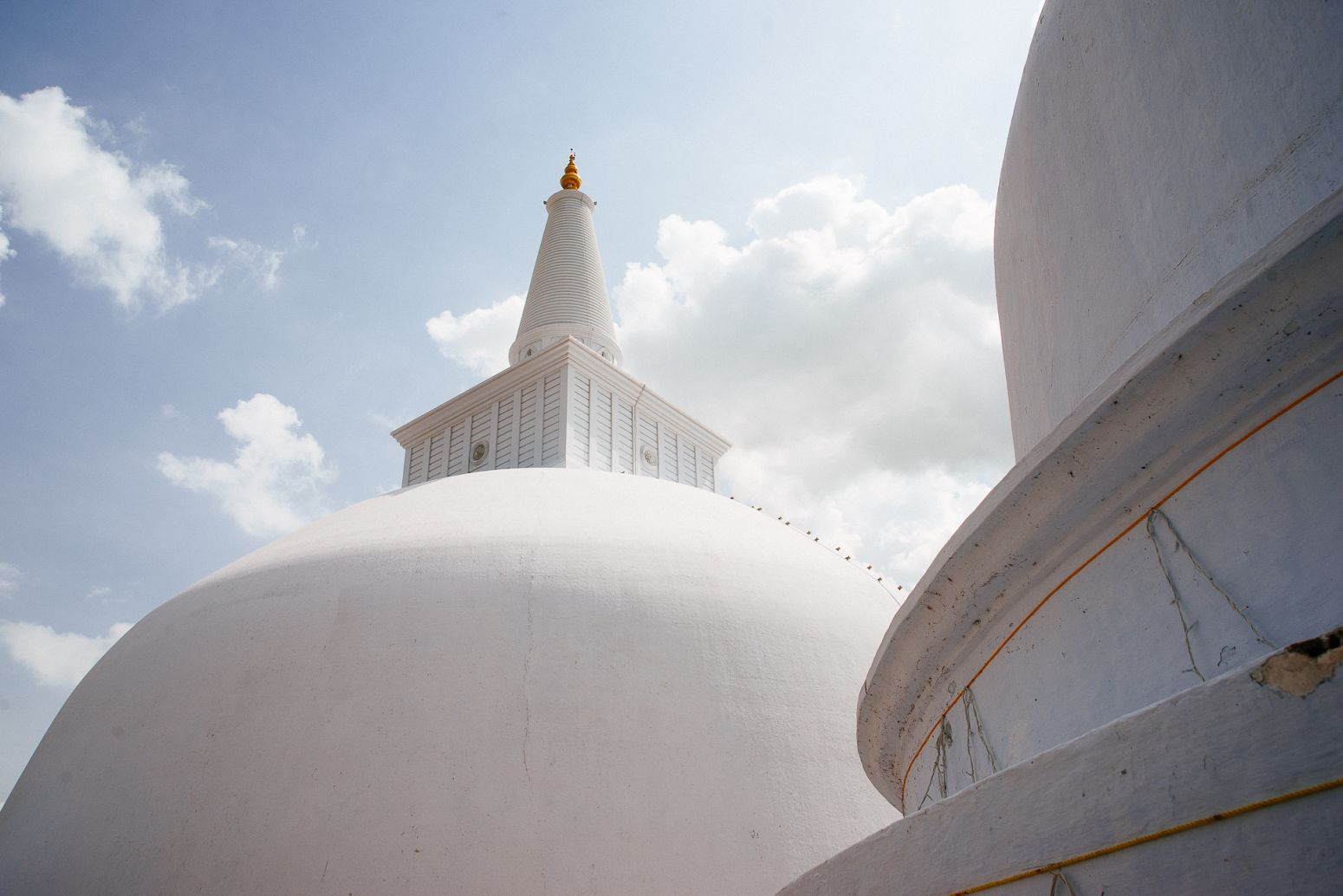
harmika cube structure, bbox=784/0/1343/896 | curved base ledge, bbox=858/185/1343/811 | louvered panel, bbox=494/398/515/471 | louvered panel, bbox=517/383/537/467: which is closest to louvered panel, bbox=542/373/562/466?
louvered panel, bbox=517/383/537/467

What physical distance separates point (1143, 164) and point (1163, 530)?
4.62ft

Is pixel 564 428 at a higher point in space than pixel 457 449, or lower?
lower

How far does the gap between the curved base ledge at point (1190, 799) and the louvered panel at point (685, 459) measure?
13.6m

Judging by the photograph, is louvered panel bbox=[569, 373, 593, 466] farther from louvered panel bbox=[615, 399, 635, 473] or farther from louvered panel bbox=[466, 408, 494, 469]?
louvered panel bbox=[466, 408, 494, 469]

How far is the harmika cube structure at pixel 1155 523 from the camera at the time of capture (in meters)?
1.98

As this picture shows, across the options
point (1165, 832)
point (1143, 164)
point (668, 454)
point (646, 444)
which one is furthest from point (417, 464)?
point (1165, 832)

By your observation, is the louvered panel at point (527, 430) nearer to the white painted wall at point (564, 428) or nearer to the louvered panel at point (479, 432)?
the white painted wall at point (564, 428)

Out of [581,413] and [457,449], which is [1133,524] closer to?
[581,413]

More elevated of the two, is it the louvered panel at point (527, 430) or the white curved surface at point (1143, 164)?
the louvered panel at point (527, 430)

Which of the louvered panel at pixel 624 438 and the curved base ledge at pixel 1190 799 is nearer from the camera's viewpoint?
the curved base ledge at pixel 1190 799

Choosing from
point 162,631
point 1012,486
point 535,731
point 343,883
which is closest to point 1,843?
point 162,631

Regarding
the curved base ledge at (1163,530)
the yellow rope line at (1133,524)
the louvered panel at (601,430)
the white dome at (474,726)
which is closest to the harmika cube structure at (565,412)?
the louvered panel at (601,430)

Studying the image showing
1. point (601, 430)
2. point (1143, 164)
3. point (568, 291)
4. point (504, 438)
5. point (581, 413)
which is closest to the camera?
point (1143, 164)

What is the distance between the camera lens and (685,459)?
642 inches
